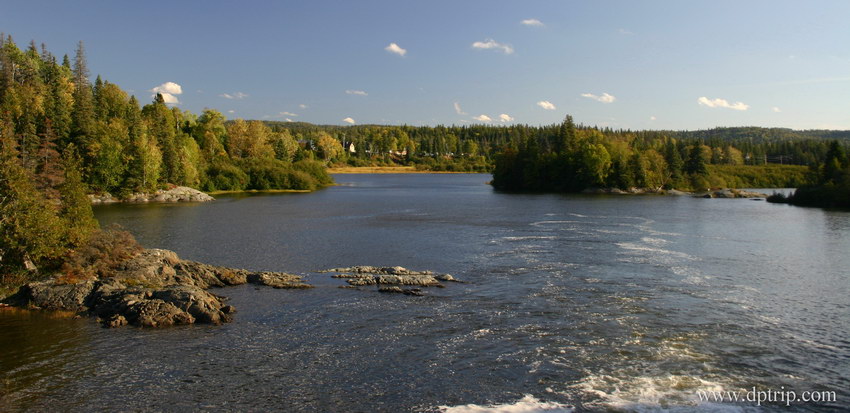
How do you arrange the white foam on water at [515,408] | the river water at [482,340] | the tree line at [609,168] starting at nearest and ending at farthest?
the white foam on water at [515,408]
the river water at [482,340]
the tree line at [609,168]

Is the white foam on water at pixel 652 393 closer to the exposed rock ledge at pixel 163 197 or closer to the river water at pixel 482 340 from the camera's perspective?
the river water at pixel 482 340

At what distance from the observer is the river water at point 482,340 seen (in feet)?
48.9

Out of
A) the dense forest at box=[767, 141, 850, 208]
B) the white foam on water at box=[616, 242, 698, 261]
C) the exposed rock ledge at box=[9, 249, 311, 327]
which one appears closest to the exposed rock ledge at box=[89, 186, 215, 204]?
the exposed rock ledge at box=[9, 249, 311, 327]

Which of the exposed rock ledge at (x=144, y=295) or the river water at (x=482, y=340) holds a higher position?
the exposed rock ledge at (x=144, y=295)

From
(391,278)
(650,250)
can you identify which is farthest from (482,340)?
(650,250)

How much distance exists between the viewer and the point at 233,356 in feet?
57.8

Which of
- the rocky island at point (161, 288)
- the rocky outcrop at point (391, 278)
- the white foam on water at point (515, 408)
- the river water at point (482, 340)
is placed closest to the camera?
the white foam on water at point (515, 408)

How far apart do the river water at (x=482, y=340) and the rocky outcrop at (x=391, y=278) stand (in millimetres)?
1018

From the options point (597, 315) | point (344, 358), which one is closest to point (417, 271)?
point (597, 315)

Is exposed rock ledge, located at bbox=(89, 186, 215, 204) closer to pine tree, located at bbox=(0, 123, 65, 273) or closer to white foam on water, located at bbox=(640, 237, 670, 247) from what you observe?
pine tree, located at bbox=(0, 123, 65, 273)

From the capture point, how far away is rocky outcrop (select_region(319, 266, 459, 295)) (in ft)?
88.9

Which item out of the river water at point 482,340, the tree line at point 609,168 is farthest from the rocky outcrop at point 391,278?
the tree line at point 609,168

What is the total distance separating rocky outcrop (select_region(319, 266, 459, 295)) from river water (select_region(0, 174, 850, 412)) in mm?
1018

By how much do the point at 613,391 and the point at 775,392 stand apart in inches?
184
